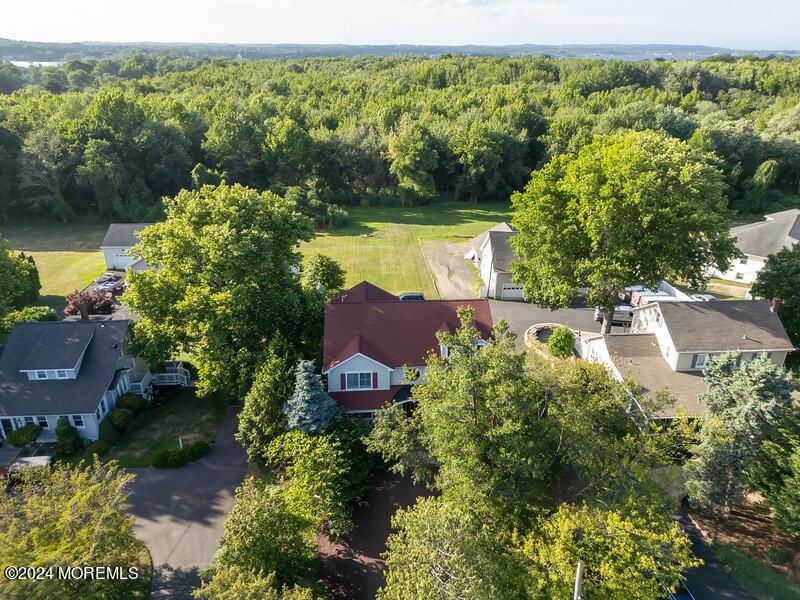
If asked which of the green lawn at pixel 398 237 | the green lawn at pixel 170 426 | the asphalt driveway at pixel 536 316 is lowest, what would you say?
the green lawn at pixel 398 237

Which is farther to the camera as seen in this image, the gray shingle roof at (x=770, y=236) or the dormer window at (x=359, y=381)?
the gray shingle roof at (x=770, y=236)

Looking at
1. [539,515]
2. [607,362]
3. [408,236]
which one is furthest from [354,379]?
[408,236]

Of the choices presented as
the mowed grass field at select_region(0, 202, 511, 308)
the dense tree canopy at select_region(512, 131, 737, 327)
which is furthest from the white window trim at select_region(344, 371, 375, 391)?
the mowed grass field at select_region(0, 202, 511, 308)

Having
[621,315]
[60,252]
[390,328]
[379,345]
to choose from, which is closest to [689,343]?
[621,315]

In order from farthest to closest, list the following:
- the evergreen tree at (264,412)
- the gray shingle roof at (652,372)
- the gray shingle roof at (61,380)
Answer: the gray shingle roof at (652,372) < the gray shingle roof at (61,380) < the evergreen tree at (264,412)

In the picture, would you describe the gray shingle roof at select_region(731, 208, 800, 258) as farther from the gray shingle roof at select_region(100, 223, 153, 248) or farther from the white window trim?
the gray shingle roof at select_region(100, 223, 153, 248)

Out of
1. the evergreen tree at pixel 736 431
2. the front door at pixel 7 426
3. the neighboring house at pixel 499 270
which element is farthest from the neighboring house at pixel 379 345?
the front door at pixel 7 426

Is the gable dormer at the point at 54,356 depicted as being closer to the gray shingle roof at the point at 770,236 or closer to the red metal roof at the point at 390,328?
the red metal roof at the point at 390,328
